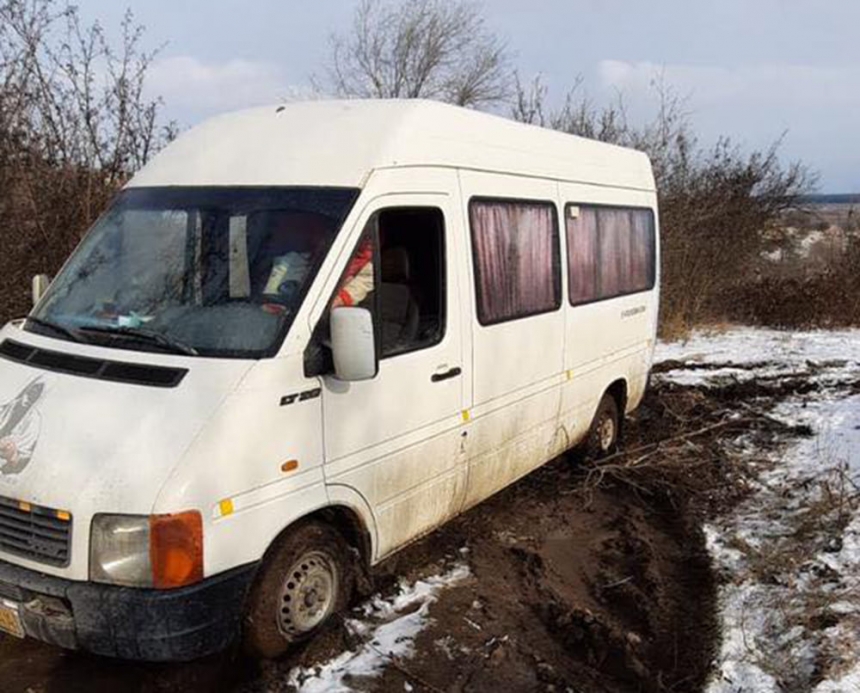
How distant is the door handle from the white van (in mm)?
11

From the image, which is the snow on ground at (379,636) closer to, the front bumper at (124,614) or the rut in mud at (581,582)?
the rut in mud at (581,582)

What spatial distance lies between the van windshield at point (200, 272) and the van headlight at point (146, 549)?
30.8 inches

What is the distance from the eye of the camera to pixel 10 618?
10.8 ft

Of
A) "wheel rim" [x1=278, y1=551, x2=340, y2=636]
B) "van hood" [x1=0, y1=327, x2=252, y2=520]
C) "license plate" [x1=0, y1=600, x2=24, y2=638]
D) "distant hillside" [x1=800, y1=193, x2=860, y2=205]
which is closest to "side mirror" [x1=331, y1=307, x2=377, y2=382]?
"van hood" [x1=0, y1=327, x2=252, y2=520]

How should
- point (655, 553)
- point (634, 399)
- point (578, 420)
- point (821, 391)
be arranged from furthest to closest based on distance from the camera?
point (821, 391) → point (634, 399) → point (578, 420) → point (655, 553)

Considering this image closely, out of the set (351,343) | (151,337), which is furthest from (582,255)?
(151,337)

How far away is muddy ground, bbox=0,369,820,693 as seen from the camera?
376cm

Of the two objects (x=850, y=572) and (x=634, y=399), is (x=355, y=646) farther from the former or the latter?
(x=634, y=399)

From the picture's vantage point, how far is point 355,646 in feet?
12.8

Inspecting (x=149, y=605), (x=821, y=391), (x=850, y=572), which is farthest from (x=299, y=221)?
(x=821, y=391)

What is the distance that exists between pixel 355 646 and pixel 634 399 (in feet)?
15.0

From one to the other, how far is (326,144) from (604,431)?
4.24 meters

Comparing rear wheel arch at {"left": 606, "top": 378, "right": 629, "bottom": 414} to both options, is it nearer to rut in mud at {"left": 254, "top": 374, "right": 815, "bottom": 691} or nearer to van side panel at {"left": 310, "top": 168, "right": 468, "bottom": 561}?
rut in mud at {"left": 254, "top": 374, "right": 815, "bottom": 691}

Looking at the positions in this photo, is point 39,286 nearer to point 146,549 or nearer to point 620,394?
point 146,549
